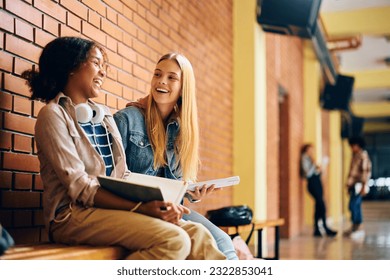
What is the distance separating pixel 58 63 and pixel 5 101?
0.22 metres

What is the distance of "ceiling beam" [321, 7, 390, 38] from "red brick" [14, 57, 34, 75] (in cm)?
519

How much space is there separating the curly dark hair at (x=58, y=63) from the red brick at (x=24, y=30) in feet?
0.41

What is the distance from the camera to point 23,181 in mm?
1970

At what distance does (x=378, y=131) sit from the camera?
700 inches

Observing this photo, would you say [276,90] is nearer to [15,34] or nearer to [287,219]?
[287,219]

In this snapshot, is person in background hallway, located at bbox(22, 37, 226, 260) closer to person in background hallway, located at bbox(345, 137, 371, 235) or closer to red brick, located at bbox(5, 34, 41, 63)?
red brick, located at bbox(5, 34, 41, 63)

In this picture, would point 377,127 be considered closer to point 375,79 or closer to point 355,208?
point 375,79

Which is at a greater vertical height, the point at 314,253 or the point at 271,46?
the point at 271,46

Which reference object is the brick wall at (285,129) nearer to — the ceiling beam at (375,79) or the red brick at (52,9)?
the ceiling beam at (375,79)

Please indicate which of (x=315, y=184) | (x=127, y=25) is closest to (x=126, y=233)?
(x=127, y=25)

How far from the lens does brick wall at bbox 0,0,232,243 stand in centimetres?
189

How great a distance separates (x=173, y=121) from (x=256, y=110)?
8.24 feet

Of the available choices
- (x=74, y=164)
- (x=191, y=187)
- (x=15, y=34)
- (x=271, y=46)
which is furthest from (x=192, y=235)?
(x=271, y=46)

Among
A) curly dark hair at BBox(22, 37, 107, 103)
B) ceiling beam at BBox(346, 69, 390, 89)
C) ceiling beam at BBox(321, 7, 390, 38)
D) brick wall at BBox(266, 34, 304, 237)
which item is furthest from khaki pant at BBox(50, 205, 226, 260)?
ceiling beam at BBox(346, 69, 390, 89)
